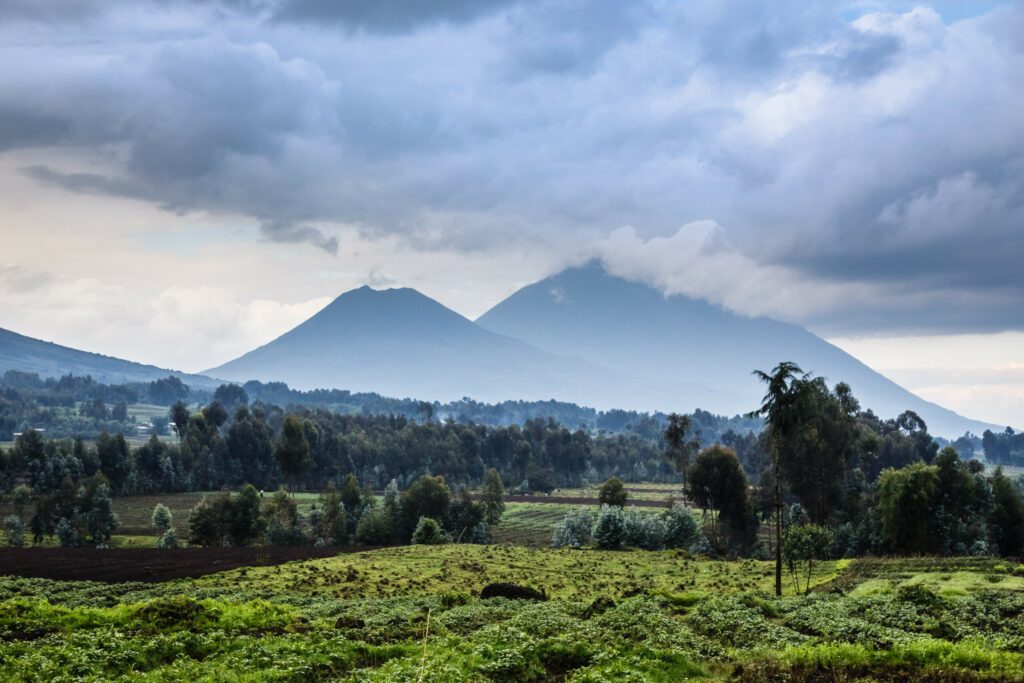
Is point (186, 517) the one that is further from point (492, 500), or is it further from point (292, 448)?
point (492, 500)

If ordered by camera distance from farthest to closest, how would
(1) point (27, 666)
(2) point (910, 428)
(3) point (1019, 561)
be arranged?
(2) point (910, 428) < (3) point (1019, 561) < (1) point (27, 666)

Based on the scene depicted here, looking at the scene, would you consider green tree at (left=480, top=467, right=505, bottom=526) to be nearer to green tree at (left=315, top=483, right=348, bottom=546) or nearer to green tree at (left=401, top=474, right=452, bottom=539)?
green tree at (left=401, top=474, right=452, bottom=539)

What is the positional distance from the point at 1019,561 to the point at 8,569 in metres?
84.9

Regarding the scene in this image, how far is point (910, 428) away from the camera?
7594 inches

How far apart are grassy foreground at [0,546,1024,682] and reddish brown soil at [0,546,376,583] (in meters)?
11.4

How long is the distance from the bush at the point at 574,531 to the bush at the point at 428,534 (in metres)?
17.9

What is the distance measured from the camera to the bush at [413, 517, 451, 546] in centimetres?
10406

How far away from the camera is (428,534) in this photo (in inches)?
4117

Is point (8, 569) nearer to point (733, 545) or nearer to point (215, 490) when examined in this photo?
point (733, 545)

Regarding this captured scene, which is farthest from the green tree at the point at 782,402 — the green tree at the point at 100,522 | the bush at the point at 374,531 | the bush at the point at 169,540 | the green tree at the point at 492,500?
the green tree at the point at 100,522

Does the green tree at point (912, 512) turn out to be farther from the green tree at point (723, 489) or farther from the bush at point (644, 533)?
the bush at point (644, 533)

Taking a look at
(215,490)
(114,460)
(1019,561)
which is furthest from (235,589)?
(215,490)

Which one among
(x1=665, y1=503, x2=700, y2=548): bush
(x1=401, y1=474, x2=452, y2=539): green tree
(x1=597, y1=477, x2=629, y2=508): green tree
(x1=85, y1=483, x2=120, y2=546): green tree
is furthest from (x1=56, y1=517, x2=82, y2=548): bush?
(x1=665, y1=503, x2=700, y2=548): bush

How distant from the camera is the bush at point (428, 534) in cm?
10406
